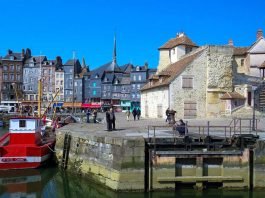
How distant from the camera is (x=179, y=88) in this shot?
1427 inches

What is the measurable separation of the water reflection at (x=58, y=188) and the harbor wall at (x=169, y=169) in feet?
1.14

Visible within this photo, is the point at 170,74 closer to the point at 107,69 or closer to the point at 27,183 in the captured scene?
the point at 27,183

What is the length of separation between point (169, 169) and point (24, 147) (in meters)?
9.62

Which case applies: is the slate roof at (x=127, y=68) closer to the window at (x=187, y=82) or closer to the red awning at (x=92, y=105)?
the red awning at (x=92, y=105)

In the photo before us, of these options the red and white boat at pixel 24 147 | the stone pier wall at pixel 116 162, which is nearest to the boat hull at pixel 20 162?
the red and white boat at pixel 24 147

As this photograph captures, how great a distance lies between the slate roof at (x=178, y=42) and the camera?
4644 centimetres

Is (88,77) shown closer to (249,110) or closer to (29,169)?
(249,110)

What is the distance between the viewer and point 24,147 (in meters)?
22.1

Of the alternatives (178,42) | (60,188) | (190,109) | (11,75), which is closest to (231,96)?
(190,109)

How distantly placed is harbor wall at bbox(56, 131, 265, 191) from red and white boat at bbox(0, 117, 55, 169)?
245 inches

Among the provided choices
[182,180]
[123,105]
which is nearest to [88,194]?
[182,180]

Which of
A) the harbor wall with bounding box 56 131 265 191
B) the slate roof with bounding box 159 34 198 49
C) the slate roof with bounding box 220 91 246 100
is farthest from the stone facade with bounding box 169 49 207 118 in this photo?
the harbor wall with bounding box 56 131 265 191

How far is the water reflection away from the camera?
16375 millimetres

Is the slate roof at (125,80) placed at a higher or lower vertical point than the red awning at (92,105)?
higher
